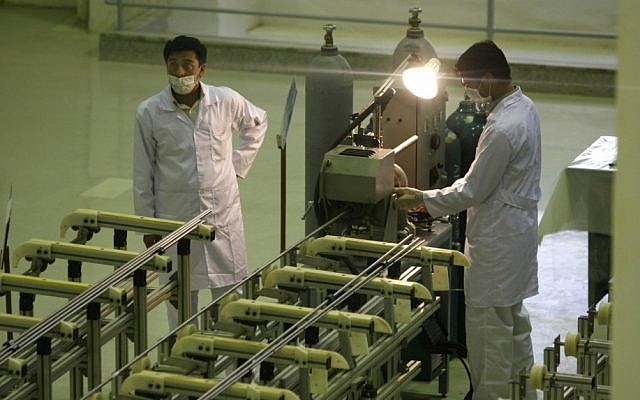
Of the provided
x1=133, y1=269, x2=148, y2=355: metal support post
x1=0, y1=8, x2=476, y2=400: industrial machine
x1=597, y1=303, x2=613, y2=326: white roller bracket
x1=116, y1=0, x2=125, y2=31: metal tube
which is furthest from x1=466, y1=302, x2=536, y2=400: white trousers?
x1=116, y1=0, x2=125, y2=31: metal tube

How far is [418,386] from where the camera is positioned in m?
6.29

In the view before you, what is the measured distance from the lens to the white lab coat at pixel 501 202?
5.56 meters

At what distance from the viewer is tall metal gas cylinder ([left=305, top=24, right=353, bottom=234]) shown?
592cm

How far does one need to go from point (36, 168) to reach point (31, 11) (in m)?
4.00

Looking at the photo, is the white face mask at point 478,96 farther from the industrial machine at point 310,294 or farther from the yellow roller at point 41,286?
the yellow roller at point 41,286

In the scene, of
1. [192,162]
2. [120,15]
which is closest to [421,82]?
[192,162]

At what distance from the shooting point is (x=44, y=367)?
4613mm

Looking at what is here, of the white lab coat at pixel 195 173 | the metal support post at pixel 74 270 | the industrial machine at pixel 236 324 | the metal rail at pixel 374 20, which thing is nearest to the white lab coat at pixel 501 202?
the industrial machine at pixel 236 324

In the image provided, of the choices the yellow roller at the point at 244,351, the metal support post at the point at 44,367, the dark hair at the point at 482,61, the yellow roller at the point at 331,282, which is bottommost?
the metal support post at the point at 44,367

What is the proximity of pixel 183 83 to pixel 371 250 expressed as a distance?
120cm

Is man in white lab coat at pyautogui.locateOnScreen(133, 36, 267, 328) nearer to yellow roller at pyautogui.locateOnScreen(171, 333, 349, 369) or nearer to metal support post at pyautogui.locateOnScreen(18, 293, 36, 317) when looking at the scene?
metal support post at pyautogui.locateOnScreen(18, 293, 36, 317)

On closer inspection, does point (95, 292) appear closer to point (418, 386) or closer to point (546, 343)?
point (418, 386)

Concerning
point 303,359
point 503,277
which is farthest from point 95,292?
point 503,277

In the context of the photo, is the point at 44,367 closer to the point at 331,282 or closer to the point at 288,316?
the point at 288,316
